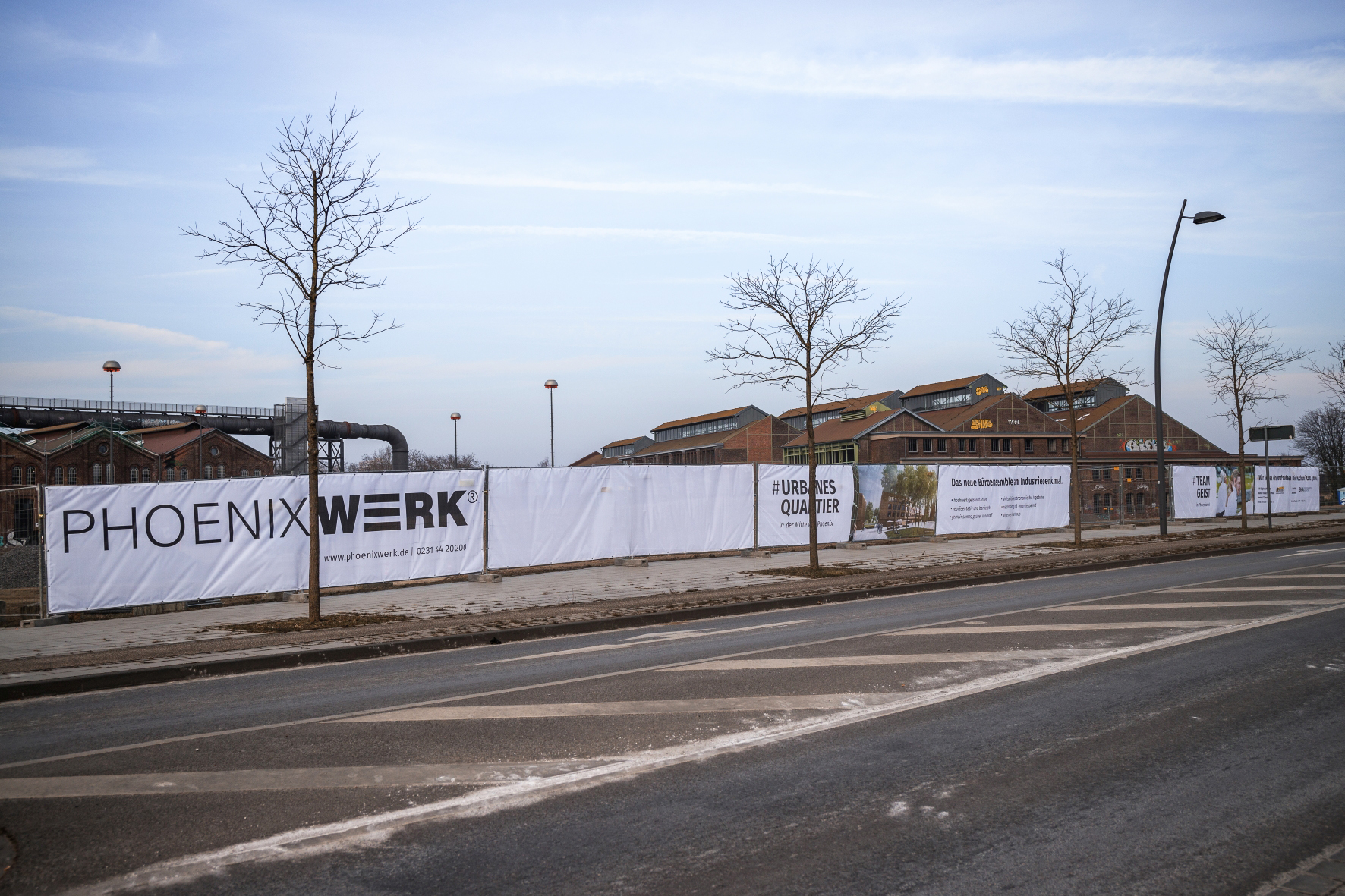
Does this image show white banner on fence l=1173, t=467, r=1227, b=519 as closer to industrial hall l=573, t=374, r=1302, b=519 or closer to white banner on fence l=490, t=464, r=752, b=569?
white banner on fence l=490, t=464, r=752, b=569

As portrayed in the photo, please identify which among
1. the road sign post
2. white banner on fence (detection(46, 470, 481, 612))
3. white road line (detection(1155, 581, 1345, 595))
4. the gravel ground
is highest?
the road sign post

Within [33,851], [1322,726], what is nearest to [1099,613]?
[1322,726]

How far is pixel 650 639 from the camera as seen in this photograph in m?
10.3

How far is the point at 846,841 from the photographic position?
413cm

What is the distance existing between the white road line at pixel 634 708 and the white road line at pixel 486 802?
315mm

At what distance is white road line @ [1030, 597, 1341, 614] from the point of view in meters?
11.5

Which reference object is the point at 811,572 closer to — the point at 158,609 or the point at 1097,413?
the point at 158,609

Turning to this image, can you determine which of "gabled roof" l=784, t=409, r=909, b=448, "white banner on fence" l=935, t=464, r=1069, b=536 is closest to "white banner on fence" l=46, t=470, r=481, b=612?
"white banner on fence" l=935, t=464, r=1069, b=536

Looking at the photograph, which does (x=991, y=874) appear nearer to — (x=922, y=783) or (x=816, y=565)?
(x=922, y=783)

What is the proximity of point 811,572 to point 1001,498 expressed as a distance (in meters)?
11.9

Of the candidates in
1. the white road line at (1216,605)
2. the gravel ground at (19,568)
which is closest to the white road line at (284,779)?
the white road line at (1216,605)

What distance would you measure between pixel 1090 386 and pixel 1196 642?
18533 millimetres

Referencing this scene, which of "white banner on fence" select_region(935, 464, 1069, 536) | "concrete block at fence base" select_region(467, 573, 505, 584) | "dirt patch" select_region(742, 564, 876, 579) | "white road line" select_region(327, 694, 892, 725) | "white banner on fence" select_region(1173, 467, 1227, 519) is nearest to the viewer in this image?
"white road line" select_region(327, 694, 892, 725)

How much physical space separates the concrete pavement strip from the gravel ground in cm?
1171
